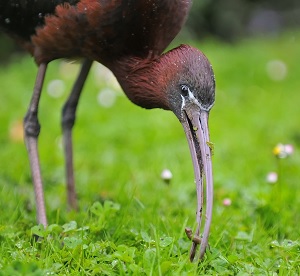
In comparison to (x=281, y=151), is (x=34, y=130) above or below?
above

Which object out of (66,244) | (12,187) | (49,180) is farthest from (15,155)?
(66,244)

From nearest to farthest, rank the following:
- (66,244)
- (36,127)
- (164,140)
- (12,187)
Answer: (66,244)
(36,127)
(12,187)
(164,140)

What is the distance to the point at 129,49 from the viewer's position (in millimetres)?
4336

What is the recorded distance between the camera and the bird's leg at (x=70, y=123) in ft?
16.0

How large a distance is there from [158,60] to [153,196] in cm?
126

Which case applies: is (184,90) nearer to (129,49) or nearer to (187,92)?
(187,92)

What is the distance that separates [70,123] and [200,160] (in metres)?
1.65

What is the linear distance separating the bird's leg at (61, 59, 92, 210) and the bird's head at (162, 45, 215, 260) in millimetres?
1086

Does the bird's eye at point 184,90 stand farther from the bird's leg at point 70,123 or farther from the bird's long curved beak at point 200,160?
the bird's leg at point 70,123

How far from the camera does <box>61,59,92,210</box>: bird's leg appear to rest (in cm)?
489

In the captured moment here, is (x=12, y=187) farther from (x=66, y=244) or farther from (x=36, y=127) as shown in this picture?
(x=66, y=244)

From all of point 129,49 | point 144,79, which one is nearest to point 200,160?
point 144,79

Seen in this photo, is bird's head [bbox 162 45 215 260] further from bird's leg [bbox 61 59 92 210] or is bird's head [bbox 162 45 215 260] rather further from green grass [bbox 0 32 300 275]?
bird's leg [bbox 61 59 92 210]

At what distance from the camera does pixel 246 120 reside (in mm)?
7395
